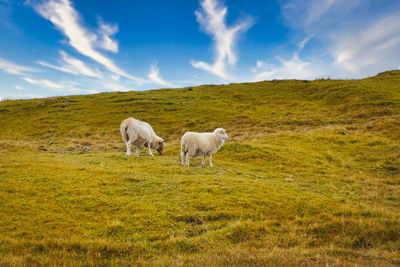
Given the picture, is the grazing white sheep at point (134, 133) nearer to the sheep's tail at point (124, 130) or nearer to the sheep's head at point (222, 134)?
the sheep's tail at point (124, 130)

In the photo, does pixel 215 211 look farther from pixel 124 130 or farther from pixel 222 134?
pixel 124 130

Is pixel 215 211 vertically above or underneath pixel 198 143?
underneath

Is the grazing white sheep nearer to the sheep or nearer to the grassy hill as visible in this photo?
the grassy hill

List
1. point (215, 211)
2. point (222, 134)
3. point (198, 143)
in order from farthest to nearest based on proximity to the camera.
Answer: point (222, 134) < point (198, 143) < point (215, 211)

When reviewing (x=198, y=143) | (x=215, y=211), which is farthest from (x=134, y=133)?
(x=215, y=211)

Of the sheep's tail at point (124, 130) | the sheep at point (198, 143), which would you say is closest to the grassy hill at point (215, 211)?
the sheep at point (198, 143)

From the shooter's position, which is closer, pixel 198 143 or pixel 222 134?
pixel 198 143

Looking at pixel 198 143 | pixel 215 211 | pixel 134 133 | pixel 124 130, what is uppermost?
pixel 124 130

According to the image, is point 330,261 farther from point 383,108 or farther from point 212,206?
point 383,108

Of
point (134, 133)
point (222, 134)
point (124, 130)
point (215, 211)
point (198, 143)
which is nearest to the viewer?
point (215, 211)

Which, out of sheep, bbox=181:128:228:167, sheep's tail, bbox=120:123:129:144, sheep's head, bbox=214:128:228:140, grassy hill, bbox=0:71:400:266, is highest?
sheep's tail, bbox=120:123:129:144

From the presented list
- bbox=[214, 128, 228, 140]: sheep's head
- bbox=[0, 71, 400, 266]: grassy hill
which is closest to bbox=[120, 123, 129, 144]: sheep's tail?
bbox=[0, 71, 400, 266]: grassy hill

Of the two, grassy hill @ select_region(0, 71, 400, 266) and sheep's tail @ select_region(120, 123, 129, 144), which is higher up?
sheep's tail @ select_region(120, 123, 129, 144)

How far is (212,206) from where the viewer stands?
7.73 meters
